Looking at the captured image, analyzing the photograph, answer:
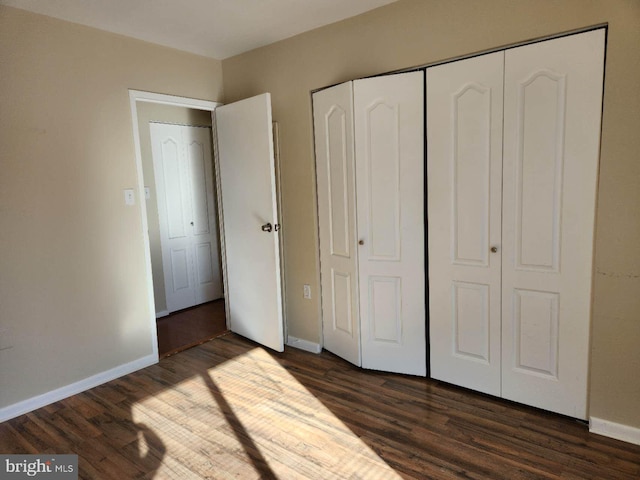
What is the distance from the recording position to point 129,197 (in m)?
2.97

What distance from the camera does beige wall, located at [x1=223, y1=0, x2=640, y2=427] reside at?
193cm

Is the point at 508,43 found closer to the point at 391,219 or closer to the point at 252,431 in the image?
the point at 391,219

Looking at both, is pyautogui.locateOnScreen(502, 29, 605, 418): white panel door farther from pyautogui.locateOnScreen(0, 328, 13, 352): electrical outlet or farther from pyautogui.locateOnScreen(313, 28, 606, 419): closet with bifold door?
pyautogui.locateOnScreen(0, 328, 13, 352): electrical outlet

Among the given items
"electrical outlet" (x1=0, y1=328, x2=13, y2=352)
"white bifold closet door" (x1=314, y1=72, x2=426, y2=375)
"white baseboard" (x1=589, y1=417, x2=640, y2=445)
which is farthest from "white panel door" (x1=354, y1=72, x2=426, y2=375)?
"electrical outlet" (x1=0, y1=328, x2=13, y2=352)

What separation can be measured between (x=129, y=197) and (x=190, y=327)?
4.99ft

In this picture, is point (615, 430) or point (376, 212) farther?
point (376, 212)

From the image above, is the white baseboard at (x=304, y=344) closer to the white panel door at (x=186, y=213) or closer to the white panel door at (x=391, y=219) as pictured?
the white panel door at (x=391, y=219)

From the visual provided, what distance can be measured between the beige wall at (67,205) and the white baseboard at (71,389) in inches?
1.3

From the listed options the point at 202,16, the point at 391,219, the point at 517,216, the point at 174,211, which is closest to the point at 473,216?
the point at 517,216

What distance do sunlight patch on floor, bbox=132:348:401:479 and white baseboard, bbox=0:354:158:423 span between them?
1.55ft

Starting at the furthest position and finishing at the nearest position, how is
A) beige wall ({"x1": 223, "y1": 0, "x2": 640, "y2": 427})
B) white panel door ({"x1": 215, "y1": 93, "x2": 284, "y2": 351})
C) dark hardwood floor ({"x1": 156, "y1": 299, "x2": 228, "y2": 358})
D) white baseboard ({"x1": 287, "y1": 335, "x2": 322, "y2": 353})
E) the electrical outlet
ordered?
1. dark hardwood floor ({"x1": 156, "y1": 299, "x2": 228, "y2": 358})
2. white baseboard ({"x1": 287, "y1": 335, "x2": 322, "y2": 353})
3. white panel door ({"x1": 215, "y1": 93, "x2": 284, "y2": 351})
4. the electrical outlet
5. beige wall ({"x1": 223, "y1": 0, "x2": 640, "y2": 427})

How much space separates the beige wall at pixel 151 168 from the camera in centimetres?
407

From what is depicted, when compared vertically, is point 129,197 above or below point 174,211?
above

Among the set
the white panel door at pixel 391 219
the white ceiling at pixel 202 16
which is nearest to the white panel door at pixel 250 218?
the white ceiling at pixel 202 16
